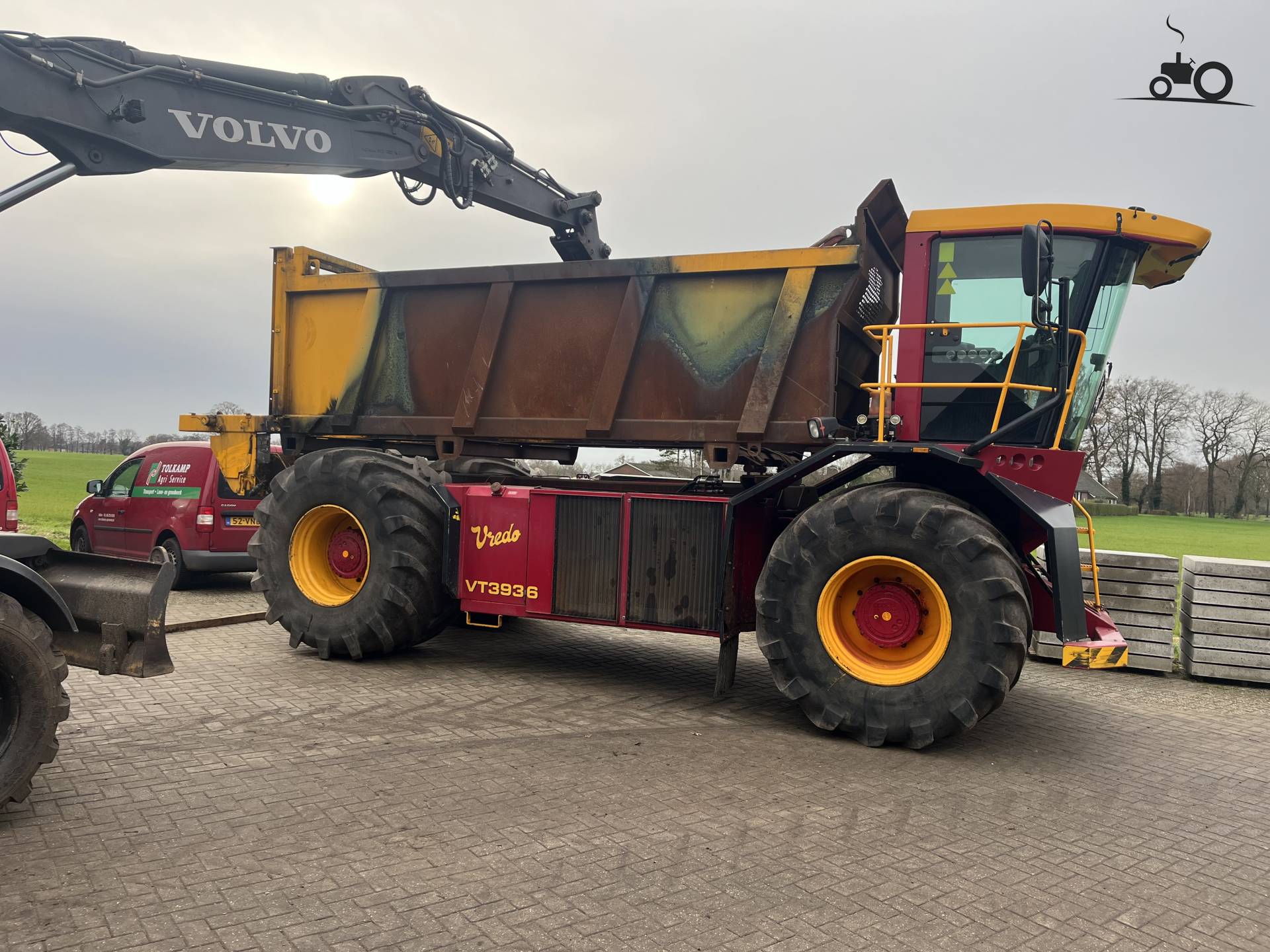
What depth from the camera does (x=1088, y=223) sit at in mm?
6309

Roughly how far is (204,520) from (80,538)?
9.56 feet

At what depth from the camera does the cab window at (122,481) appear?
12484mm

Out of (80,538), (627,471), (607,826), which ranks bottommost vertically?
(607,826)

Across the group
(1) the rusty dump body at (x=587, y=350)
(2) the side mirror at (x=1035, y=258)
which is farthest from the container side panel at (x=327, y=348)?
(2) the side mirror at (x=1035, y=258)

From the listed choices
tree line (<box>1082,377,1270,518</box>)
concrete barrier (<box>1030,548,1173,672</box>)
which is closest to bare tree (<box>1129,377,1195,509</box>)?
tree line (<box>1082,377,1270,518</box>)

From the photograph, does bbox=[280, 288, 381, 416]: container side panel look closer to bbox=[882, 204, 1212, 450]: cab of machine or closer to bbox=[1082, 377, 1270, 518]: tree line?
bbox=[882, 204, 1212, 450]: cab of machine

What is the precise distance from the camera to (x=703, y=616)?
699 centimetres

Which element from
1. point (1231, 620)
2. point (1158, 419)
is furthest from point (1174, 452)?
point (1231, 620)

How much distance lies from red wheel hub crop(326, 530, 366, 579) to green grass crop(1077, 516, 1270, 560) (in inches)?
853

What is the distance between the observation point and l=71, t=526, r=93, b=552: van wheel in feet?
43.1

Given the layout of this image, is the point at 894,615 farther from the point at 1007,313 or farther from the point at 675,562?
the point at 1007,313

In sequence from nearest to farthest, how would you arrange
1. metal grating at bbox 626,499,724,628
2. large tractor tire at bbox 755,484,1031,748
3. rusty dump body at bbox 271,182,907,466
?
large tractor tire at bbox 755,484,1031,748, metal grating at bbox 626,499,724,628, rusty dump body at bbox 271,182,907,466

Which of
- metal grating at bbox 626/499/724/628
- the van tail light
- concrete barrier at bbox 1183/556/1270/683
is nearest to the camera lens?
metal grating at bbox 626/499/724/628

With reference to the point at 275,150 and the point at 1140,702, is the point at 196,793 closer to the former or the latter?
the point at 275,150
